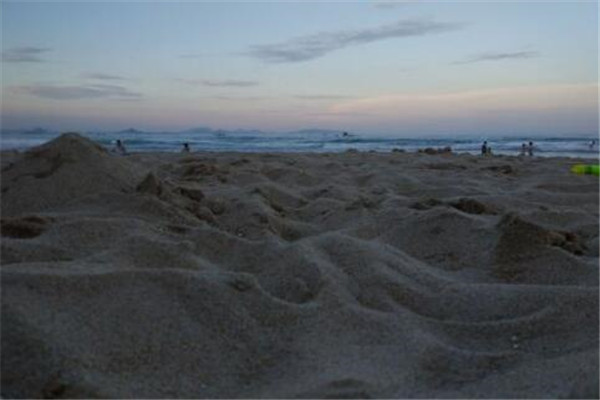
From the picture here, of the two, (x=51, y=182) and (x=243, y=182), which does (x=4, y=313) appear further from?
(x=243, y=182)

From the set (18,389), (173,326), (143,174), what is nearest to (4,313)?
(18,389)

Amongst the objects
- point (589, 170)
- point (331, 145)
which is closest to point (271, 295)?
point (589, 170)

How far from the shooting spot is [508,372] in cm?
189

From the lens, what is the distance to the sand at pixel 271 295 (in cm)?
178

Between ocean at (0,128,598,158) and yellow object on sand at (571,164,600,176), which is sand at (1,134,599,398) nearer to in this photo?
yellow object on sand at (571,164,600,176)

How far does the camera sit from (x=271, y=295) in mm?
2369

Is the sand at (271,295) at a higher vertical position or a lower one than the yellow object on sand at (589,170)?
lower

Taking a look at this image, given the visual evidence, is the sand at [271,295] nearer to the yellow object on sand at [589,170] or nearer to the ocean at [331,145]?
the yellow object on sand at [589,170]

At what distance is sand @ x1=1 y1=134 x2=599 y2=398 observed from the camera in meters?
1.78

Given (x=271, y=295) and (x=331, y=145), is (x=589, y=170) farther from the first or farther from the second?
(x=331, y=145)

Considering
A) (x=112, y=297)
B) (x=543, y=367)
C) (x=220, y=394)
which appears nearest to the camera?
(x=220, y=394)

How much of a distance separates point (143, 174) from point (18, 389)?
8.27 ft

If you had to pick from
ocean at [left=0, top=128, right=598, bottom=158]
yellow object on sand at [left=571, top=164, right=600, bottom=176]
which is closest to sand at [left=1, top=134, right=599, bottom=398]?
yellow object on sand at [left=571, top=164, right=600, bottom=176]

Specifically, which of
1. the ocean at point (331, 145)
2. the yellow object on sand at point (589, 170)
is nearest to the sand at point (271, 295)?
the yellow object on sand at point (589, 170)
